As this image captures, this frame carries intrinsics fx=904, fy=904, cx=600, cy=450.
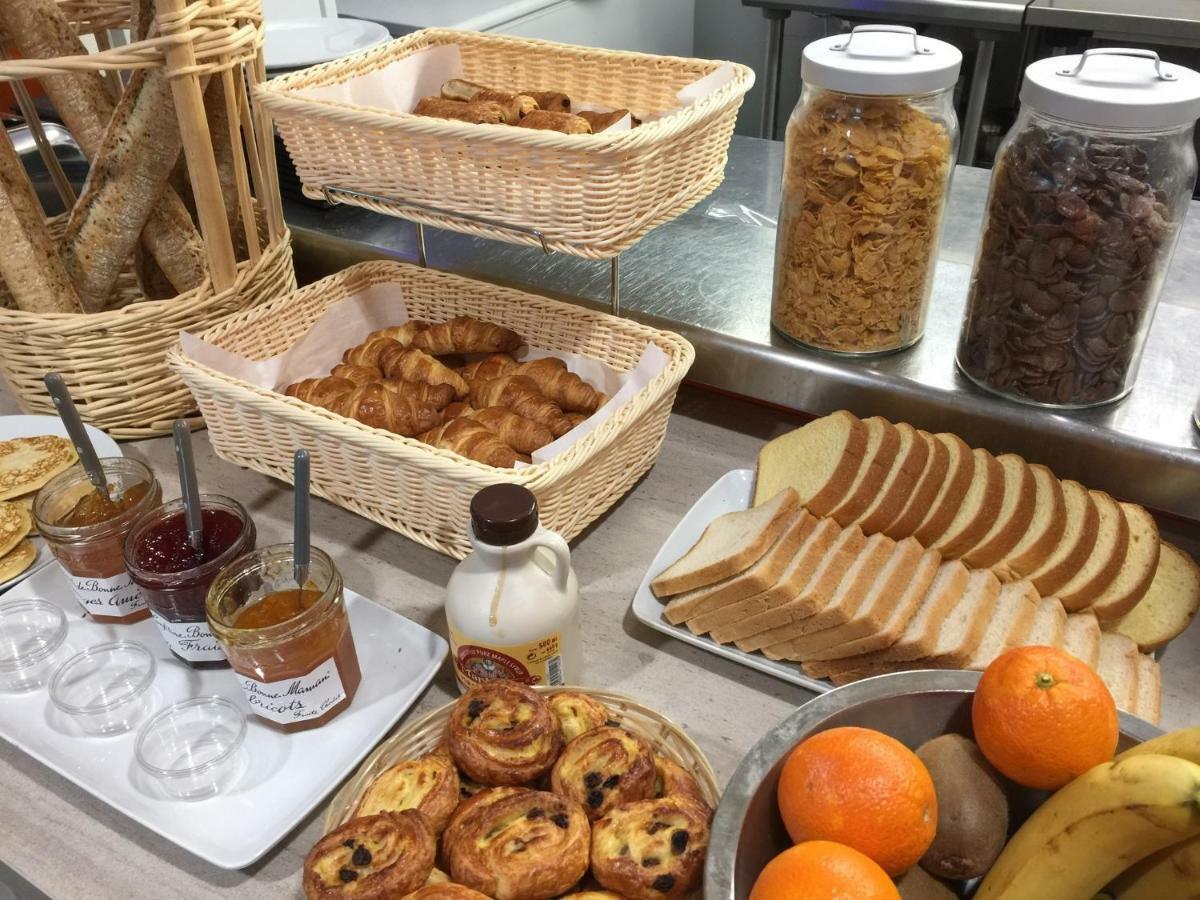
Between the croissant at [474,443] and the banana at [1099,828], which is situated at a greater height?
the banana at [1099,828]

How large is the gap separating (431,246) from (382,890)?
1083 mm

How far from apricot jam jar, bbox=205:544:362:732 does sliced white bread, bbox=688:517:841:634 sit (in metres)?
0.35

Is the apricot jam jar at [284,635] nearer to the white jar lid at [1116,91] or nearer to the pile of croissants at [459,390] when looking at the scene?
the pile of croissants at [459,390]

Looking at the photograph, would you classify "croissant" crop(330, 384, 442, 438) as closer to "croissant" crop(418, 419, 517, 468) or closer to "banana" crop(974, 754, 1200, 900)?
"croissant" crop(418, 419, 517, 468)

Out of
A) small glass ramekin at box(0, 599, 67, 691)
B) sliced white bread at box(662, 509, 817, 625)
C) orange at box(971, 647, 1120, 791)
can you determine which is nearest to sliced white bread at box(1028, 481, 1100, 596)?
sliced white bread at box(662, 509, 817, 625)

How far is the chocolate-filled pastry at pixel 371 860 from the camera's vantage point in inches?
23.8

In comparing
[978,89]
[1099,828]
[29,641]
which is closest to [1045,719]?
[1099,828]

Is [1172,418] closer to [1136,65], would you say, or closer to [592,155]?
[1136,65]

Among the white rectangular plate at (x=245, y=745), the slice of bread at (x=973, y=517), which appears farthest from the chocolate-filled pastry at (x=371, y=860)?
the slice of bread at (x=973, y=517)

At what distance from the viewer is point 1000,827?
23.7 inches

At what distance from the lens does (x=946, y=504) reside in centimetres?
97

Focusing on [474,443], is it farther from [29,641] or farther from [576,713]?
[29,641]

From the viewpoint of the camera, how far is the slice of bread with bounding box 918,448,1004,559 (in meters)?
0.96

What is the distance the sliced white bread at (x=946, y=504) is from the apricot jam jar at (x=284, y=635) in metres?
0.59
